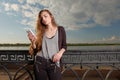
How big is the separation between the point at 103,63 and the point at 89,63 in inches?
10.7

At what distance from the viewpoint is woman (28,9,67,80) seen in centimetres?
402

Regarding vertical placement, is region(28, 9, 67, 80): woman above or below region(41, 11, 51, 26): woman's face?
below

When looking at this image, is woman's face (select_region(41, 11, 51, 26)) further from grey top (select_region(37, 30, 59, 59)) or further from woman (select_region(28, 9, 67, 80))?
grey top (select_region(37, 30, 59, 59))

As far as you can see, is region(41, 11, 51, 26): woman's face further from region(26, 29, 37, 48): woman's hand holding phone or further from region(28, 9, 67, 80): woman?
region(26, 29, 37, 48): woman's hand holding phone

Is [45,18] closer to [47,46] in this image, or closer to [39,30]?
[39,30]

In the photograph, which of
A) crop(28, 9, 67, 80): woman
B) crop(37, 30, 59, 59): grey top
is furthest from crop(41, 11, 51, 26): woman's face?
crop(37, 30, 59, 59): grey top

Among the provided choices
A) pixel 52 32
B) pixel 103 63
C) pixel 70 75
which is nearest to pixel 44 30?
pixel 52 32

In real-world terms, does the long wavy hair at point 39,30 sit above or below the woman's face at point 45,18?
below

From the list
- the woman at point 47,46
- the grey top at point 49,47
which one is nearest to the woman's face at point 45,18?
the woman at point 47,46

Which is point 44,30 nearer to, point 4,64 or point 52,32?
point 52,32

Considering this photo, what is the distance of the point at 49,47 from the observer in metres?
4.00

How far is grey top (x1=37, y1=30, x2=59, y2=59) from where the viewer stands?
4.01 meters

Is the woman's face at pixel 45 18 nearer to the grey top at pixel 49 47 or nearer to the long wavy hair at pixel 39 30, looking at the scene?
the long wavy hair at pixel 39 30

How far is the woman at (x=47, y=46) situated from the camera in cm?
402
